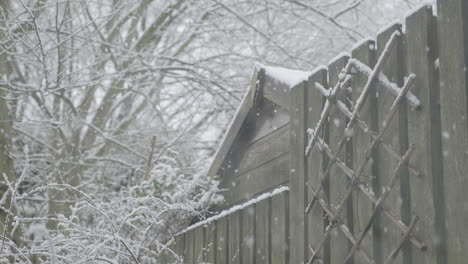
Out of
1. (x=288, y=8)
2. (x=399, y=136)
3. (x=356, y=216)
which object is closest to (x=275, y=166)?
(x=356, y=216)

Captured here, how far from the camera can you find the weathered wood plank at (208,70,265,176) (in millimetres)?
4020

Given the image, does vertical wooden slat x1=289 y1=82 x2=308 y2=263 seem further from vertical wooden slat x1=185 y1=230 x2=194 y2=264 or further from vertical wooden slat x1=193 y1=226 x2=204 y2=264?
vertical wooden slat x1=185 y1=230 x2=194 y2=264

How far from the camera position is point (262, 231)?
359 centimetres

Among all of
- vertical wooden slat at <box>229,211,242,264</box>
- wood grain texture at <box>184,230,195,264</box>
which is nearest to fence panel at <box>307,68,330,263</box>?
vertical wooden slat at <box>229,211,242,264</box>

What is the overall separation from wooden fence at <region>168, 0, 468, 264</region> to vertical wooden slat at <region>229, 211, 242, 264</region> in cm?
64

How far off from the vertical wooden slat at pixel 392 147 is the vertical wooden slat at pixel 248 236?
1410 mm

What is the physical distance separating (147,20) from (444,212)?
885 cm

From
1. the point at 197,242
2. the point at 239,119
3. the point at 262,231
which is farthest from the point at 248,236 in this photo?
the point at 197,242

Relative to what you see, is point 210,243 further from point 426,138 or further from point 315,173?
point 426,138

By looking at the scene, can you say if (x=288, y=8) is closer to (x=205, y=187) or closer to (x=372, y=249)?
(x=205, y=187)

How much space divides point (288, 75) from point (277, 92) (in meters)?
0.14

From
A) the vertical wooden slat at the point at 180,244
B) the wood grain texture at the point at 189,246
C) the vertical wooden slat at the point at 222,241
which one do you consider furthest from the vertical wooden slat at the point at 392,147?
the vertical wooden slat at the point at 180,244

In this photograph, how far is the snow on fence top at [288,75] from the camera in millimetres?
3268

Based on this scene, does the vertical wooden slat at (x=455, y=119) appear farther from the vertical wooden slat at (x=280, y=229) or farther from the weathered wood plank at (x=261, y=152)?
the weathered wood plank at (x=261, y=152)
